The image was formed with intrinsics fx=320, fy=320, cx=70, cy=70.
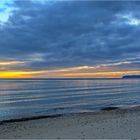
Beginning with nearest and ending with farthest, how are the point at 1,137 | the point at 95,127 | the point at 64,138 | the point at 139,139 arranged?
1. the point at 139,139
2. the point at 64,138
3. the point at 1,137
4. the point at 95,127

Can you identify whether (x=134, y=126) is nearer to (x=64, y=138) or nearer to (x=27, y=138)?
(x=64, y=138)

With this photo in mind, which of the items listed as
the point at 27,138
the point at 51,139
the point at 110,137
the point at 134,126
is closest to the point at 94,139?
the point at 110,137

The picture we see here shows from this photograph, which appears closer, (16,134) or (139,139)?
(139,139)

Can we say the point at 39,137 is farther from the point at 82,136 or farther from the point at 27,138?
the point at 82,136

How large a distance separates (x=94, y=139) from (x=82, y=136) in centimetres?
95

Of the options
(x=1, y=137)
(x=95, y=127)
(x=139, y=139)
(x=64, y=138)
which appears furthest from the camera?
(x=95, y=127)

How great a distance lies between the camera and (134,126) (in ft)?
55.1

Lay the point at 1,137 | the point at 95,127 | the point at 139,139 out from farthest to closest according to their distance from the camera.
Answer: the point at 95,127, the point at 1,137, the point at 139,139

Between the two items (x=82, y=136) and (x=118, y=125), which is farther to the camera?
(x=118, y=125)

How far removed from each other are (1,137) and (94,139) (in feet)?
15.3

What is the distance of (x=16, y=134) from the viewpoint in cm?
1573

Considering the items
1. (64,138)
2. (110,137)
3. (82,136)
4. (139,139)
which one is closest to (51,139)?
(64,138)

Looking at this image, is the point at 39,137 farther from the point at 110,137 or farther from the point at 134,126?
the point at 134,126

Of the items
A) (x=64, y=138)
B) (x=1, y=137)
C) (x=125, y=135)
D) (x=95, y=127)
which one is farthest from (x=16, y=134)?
(x=125, y=135)
